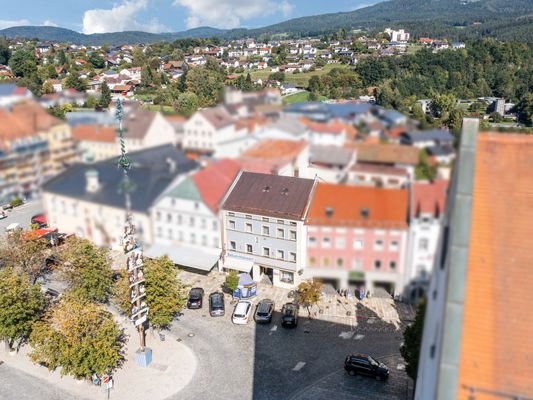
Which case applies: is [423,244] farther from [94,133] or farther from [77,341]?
[77,341]

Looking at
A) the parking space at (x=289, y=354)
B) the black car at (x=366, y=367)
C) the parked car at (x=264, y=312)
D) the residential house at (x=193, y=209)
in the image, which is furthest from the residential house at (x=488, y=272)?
the parked car at (x=264, y=312)

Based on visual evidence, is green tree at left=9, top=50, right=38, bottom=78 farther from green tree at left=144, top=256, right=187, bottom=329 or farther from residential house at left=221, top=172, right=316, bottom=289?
green tree at left=144, top=256, right=187, bottom=329

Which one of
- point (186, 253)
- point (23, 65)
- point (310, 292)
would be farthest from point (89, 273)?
point (186, 253)

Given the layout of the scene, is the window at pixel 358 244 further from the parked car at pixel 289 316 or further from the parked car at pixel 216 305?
the parked car at pixel 216 305

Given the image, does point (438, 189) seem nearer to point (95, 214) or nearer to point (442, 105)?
point (95, 214)

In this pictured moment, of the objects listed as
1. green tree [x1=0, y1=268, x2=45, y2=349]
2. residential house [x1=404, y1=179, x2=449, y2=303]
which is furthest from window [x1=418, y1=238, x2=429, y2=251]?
green tree [x1=0, y1=268, x2=45, y2=349]

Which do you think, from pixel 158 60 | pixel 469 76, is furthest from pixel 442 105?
pixel 469 76
